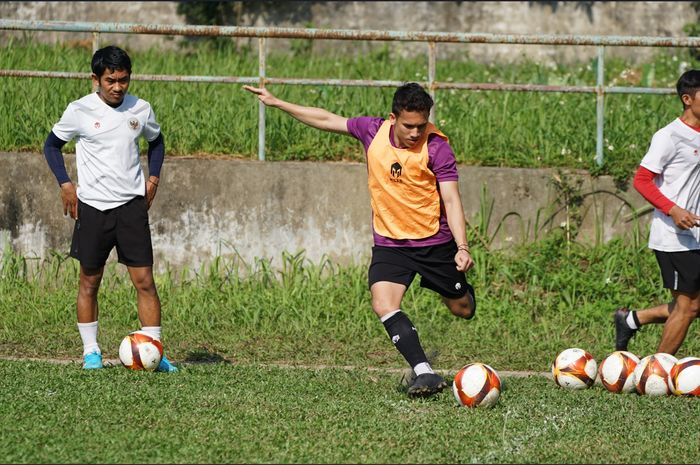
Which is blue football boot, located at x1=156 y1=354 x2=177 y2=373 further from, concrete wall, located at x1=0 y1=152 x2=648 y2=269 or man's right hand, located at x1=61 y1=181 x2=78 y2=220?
concrete wall, located at x1=0 y1=152 x2=648 y2=269

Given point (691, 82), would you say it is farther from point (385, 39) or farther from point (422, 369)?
point (385, 39)

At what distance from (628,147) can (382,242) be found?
386cm

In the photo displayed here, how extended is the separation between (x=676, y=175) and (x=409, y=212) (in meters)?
1.88

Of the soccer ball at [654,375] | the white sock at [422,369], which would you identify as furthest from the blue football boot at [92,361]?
the soccer ball at [654,375]

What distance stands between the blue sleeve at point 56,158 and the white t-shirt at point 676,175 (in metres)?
3.82

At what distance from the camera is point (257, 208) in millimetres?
10000

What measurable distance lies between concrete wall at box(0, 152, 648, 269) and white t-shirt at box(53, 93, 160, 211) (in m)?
2.22

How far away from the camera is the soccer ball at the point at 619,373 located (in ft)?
24.0

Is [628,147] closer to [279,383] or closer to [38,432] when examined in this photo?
[279,383]

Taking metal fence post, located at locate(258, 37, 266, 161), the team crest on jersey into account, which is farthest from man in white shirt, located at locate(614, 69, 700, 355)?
metal fence post, located at locate(258, 37, 266, 161)

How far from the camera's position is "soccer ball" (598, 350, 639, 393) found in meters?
7.31

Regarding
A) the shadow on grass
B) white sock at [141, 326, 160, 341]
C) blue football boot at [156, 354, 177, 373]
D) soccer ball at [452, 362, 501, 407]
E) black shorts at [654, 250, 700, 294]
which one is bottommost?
the shadow on grass

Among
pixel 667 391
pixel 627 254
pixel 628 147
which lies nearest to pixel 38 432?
pixel 667 391

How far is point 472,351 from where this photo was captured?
28.8 feet
